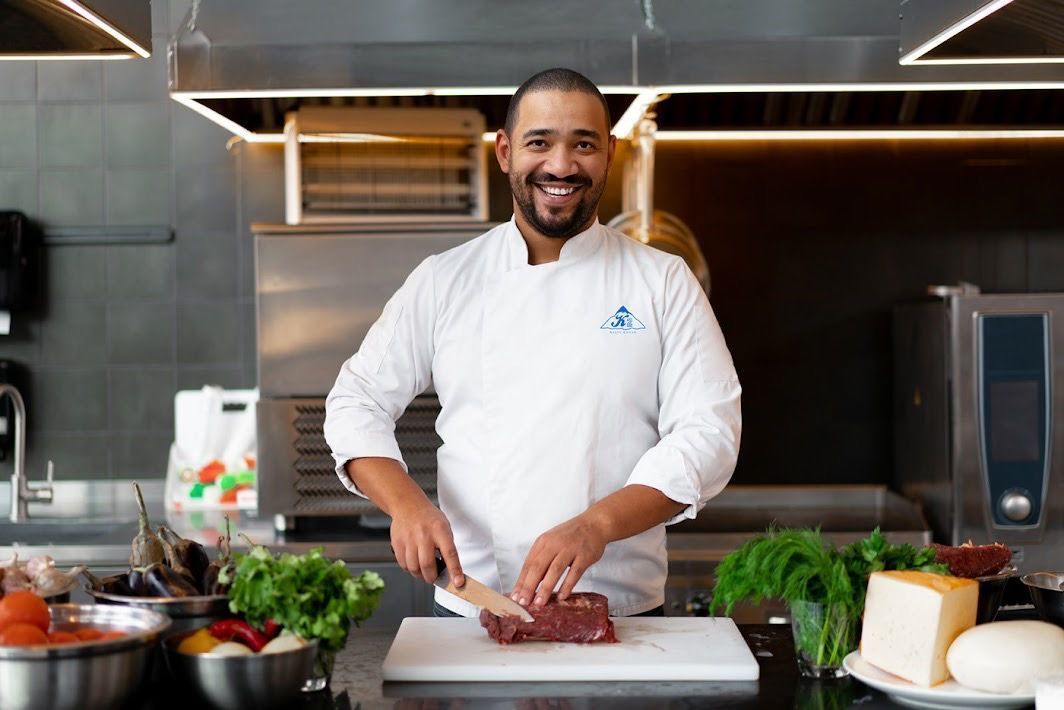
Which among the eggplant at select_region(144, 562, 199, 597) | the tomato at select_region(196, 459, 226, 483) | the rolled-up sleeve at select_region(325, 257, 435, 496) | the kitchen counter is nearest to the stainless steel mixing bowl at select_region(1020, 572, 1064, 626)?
the kitchen counter

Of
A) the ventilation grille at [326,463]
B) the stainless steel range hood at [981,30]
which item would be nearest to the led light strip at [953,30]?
the stainless steel range hood at [981,30]

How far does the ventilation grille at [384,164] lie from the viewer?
3533mm

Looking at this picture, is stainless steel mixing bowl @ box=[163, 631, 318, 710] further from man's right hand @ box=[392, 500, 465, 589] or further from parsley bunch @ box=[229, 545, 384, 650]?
man's right hand @ box=[392, 500, 465, 589]

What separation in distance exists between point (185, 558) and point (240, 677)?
289 mm

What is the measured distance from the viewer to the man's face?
2.14 meters

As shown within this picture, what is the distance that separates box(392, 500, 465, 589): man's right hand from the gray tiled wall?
2226 mm

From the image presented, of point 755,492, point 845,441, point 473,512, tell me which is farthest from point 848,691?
point 845,441

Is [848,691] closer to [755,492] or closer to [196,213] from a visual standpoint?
[755,492]

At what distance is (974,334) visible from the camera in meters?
3.46

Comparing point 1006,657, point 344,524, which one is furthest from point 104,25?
point 344,524

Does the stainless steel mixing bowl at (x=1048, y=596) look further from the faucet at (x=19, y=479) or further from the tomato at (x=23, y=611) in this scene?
the faucet at (x=19, y=479)

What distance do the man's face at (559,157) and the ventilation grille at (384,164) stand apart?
132 centimetres

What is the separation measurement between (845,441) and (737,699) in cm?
265

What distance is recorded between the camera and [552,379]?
2.22 m
